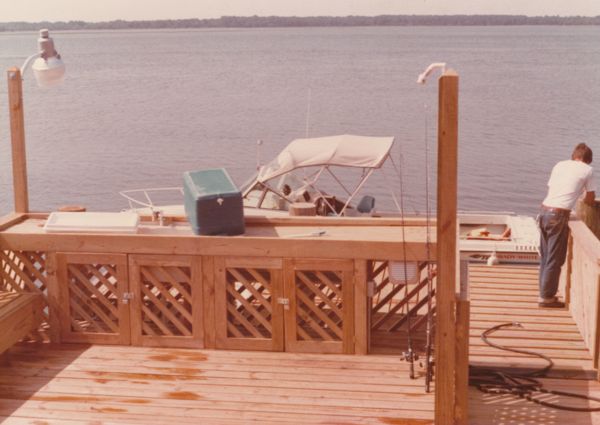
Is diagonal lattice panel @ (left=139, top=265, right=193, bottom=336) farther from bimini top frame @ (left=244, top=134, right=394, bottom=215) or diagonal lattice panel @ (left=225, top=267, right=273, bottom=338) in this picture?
bimini top frame @ (left=244, top=134, right=394, bottom=215)

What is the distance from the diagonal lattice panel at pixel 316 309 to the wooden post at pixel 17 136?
122 inches

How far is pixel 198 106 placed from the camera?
195 ft

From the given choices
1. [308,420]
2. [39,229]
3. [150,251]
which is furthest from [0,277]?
[308,420]

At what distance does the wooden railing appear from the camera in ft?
25.9

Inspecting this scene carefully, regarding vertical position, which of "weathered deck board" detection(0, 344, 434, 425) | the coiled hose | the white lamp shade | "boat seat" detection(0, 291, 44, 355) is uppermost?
the white lamp shade

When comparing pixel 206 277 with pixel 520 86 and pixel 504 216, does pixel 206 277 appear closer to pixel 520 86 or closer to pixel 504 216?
pixel 504 216

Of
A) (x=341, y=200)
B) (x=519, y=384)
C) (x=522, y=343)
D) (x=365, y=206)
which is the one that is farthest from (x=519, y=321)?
(x=341, y=200)

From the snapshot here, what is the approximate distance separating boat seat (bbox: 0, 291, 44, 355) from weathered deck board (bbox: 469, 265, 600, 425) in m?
3.90

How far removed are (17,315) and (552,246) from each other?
5.18 m

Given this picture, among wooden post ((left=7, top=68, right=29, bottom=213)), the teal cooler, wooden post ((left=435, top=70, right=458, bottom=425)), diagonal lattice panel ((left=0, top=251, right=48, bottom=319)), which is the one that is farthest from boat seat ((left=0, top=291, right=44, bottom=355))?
wooden post ((left=435, top=70, right=458, bottom=425))

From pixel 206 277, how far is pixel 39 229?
1.76 metres

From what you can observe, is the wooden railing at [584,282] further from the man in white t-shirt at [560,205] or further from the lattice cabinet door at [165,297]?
the lattice cabinet door at [165,297]

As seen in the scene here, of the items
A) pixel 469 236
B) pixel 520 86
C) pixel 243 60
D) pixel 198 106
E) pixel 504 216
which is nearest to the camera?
pixel 469 236

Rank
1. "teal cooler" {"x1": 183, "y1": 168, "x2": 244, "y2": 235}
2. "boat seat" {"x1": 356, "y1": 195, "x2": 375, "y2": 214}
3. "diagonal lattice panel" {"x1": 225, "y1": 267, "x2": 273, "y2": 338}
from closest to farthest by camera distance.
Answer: "diagonal lattice panel" {"x1": 225, "y1": 267, "x2": 273, "y2": 338} → "teal cooler" {"x1": 183, "y1": 168, "x2": 244, "y2": 235} → "boat seat" {"x1": 356, "y1": 195, "x2": 375, "y2": 214}
